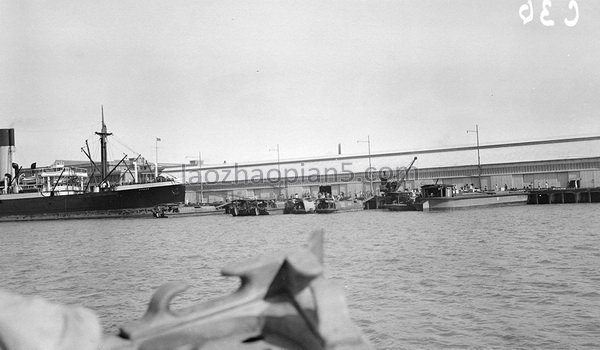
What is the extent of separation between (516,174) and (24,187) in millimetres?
55565

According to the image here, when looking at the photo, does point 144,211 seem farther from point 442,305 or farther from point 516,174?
point 442,305

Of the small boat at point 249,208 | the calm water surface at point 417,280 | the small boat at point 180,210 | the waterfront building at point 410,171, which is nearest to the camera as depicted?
the calm water surface at point 417,280

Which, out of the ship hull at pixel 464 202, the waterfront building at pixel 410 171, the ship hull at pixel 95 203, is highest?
the waterfront building at pixel 410 171

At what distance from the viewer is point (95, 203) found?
166ft

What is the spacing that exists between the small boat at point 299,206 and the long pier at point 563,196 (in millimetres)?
23744

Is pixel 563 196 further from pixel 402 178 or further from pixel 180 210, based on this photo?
pixel 180 210

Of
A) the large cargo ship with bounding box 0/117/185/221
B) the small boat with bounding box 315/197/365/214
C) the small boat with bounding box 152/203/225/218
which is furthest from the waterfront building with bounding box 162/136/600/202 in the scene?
the large cargo ship with bounding box 0/117/185/221

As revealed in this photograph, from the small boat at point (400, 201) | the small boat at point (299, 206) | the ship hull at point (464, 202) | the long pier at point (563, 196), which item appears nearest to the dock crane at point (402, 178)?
the small boat at point (400, 201)

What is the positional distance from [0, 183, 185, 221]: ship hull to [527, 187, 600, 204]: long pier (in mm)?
38044

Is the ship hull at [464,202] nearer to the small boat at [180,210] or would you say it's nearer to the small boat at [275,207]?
the small boat at [275,207]

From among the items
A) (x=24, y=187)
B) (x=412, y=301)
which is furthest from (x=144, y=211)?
(x=412, y=301)

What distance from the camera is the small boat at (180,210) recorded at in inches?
2077

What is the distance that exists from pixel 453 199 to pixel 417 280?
39.9m

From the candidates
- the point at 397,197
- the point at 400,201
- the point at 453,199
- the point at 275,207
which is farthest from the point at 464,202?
the point at 275,207
